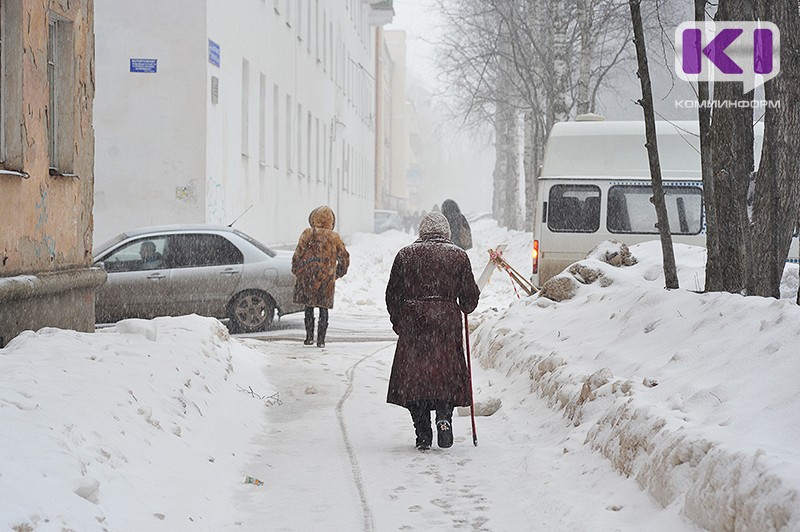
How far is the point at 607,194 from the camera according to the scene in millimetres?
16953

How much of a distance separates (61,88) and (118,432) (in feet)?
18.3

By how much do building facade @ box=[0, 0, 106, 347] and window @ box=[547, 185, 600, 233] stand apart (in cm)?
748

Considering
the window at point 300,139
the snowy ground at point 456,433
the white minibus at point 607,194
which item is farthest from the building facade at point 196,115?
the snowy ground at point 456,433

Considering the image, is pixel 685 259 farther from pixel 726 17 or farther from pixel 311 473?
pixel 311 473

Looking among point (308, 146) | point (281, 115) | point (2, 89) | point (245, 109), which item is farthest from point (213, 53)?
point (308, 146)

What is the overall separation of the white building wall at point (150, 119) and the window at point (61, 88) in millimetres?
8278

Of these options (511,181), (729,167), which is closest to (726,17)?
(729,167)

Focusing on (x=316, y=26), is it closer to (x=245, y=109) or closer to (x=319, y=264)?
(x=245, y=109)

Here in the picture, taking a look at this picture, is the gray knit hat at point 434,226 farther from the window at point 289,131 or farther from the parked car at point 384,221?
the parked car at point 384,221

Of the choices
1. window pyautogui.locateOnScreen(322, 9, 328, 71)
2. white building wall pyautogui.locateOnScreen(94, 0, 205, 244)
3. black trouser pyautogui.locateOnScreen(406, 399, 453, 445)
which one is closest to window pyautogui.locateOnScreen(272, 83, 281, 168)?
white building wall pyautogui.locateOnScreen(94, 0, 205, 244)

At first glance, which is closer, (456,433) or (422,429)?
(422,429)

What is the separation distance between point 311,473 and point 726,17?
549 cm

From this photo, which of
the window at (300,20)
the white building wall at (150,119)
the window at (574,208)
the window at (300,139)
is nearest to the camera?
the window at (574,208)

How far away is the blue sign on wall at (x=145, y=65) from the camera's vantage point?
19516mm
